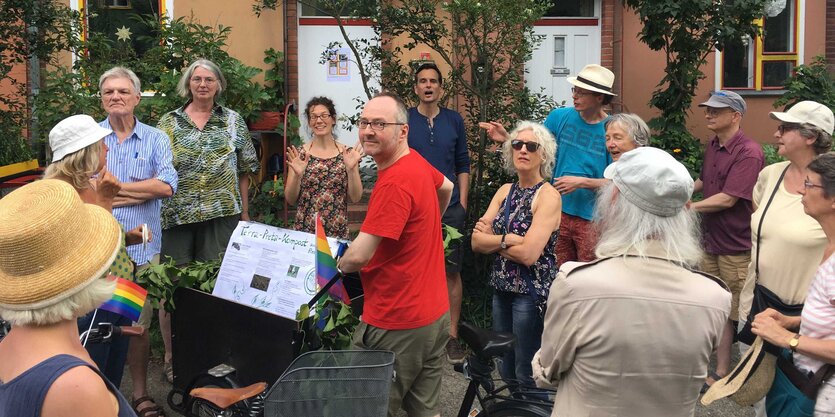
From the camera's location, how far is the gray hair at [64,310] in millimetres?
1896

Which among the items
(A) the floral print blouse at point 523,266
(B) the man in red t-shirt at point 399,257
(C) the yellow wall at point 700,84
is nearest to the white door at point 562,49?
(C) the yellow wall at point 700,84

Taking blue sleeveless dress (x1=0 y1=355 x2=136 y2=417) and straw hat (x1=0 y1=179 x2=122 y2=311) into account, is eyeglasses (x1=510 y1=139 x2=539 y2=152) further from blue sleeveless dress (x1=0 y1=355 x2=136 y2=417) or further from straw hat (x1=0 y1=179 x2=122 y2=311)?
blue sleeveless dress (x1=0 y1=355 x2=136 y2=417)

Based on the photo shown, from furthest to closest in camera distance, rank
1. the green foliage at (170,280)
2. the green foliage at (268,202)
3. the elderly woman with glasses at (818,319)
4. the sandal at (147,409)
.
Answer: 1. the green foliage at (268,202)
2. the sandal at (147,409)
3. the green foliage at (170,280)
4. the elderly woman with glasses at (818,319)

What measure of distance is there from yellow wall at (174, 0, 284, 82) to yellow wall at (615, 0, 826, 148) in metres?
4.31

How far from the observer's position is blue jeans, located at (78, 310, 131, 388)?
3580 mm

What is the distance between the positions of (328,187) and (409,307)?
75.3 inches

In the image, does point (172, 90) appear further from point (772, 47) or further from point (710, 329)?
point (772, 47)

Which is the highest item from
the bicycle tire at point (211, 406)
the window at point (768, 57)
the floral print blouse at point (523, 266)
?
the window at point (768, 57)

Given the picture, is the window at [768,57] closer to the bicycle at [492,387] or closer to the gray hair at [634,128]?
the gray hair at [634,128]

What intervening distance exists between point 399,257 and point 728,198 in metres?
2.76

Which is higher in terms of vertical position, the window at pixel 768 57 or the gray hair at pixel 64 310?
the window at pixel 768 57

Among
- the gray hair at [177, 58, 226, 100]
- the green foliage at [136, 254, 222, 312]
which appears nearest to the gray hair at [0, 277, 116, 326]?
the green foliage at [136, 254, 222, 312]

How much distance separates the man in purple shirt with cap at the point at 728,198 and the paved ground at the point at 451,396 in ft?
0.60

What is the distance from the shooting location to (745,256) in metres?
5.32
